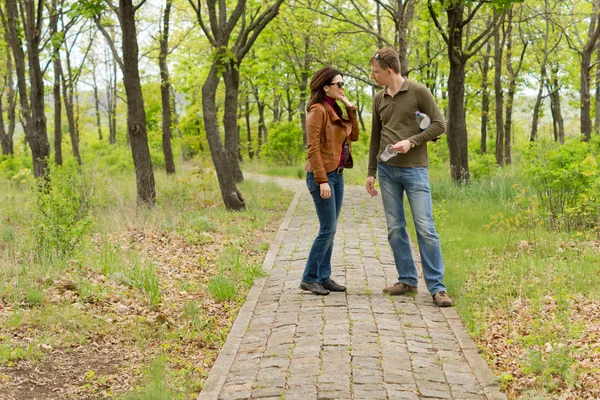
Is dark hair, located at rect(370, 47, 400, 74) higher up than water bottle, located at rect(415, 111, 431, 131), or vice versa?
dark hair, located at rect(370, 47, 400, 74)

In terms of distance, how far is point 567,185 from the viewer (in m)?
9.88

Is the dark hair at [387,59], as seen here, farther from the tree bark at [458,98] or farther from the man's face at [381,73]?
the tree bark at [458,98]

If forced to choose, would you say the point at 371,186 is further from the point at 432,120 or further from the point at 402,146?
the point at 432,120

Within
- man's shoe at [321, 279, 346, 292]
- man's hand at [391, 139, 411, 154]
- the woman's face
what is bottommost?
man's shoe at [321, 279, 346, 292]

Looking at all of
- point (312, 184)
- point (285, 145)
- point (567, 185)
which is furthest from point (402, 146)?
point (285, 145)

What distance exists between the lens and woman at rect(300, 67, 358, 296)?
686 centimetres

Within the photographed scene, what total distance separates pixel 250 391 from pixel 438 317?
7.57ft

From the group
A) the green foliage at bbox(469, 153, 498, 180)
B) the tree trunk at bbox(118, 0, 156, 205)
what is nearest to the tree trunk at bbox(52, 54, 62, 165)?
the tree trunk at bbox(118, 0, 156, 205)

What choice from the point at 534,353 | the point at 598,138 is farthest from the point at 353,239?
the point at 598,138

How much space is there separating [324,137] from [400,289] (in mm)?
1707

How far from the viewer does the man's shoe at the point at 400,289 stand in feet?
23.8

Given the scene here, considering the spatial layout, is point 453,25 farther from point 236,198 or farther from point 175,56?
point 175,56

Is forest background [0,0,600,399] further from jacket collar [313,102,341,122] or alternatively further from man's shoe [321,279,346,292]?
jacket collar [313,102,341,122]

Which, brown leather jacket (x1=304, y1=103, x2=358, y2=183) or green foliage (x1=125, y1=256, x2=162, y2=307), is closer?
brown leather jacket (x1=304, y1=103, x2=358, y2=183)
